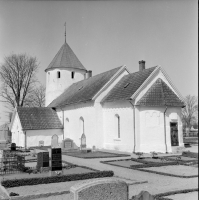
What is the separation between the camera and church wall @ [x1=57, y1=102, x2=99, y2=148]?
66.1 feet

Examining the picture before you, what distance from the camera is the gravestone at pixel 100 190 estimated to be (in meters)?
5.34

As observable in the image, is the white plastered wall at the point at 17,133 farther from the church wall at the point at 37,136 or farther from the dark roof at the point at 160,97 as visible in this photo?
the dark roof at the point at 160,97

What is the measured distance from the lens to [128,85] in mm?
19562

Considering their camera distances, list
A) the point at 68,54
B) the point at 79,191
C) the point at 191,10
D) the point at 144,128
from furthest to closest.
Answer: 1. the point at 68,54
2. the point at 144,128
3. the point at 191,10
4. the point at 79,191

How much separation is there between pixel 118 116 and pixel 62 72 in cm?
1224

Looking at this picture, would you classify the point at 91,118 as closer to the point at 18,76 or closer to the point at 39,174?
the point at 18,76

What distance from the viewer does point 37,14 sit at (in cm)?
795

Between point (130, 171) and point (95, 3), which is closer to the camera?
point (95, 3)

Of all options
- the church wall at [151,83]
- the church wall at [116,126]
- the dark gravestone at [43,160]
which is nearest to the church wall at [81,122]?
the church wall at [116,126]

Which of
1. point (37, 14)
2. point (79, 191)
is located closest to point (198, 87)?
point (79, 191)

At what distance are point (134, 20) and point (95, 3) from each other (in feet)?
4.32

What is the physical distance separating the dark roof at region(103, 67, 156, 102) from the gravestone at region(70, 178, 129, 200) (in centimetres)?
1239

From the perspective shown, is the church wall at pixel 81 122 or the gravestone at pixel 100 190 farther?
the church wall at pixel 81 122

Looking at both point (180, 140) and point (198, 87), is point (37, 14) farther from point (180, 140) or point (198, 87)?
point (180, 140)
